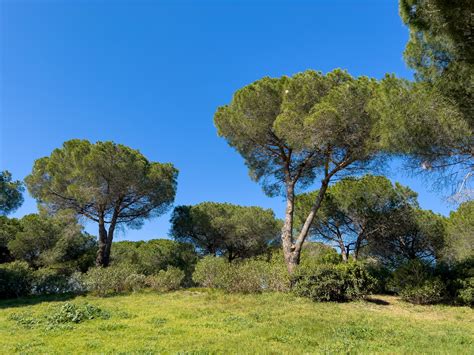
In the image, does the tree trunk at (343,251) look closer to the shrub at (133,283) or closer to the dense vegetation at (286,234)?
the dense vegetation at (286,234)

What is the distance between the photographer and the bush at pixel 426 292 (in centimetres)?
995

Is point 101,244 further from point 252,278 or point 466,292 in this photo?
point 466,292

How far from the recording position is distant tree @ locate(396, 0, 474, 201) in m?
5.94

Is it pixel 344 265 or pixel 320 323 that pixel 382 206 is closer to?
pixel 344 265

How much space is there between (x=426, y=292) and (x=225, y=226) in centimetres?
1362

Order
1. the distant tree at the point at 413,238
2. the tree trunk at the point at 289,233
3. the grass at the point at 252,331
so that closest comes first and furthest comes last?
the grass at the point at 252,331, the tree trunk at the point at 289,233, the distant tree at the point at 413,238

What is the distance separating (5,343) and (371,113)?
37.0 ft

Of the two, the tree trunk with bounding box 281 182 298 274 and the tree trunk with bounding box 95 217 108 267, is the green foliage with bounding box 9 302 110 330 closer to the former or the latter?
the tree trunk with bounding box 281 182 298 274

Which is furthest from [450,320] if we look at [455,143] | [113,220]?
[113,220]

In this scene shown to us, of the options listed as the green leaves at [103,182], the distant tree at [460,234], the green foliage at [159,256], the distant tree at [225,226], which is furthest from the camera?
the distant tree at [225,226]

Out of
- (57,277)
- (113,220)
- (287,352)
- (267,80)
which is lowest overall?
(287,352)

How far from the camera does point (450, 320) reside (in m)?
7.63

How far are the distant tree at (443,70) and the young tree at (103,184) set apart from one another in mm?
12157

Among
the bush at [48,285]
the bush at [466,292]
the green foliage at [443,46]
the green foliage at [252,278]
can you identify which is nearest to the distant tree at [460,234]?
the bush at [466,292]
